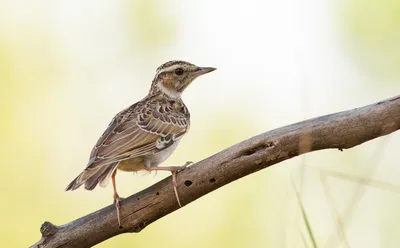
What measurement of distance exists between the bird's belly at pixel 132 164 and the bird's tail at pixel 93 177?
1.39ft

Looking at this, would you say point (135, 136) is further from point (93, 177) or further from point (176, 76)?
point (176, 76)

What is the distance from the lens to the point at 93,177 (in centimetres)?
430

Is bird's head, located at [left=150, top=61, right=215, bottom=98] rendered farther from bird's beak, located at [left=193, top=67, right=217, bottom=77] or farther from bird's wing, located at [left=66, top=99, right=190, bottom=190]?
bird's wing, located at [left=66, top=99, right=190, bottom=190]

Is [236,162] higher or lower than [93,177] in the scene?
lower

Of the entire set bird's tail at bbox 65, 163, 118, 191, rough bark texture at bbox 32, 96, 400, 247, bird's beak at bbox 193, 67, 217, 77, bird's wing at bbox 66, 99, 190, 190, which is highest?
bird's beak at bbox 193, 67, 217, 77

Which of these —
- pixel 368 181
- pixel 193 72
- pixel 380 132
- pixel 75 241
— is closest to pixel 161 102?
pixel 193 72

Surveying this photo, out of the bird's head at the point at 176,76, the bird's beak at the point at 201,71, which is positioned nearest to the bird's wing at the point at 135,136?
the bird's head at the point at 176,76

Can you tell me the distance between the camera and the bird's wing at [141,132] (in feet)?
15.2

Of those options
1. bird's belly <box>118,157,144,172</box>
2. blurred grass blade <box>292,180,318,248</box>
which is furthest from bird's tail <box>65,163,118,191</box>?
blurred grass blade <box>292,180,318,248</box>

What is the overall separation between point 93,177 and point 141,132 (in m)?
0.93

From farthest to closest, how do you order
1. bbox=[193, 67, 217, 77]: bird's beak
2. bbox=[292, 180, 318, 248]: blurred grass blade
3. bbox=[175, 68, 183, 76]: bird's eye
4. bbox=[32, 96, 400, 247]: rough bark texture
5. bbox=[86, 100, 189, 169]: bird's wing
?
bbox=[175, 68, 183, 76]: bird's eye < bbox=[193, 67, 217, 77]: bird's beak < bbox=[86, 100, 189, 169]: bird's wing < bbox=[32, 96, 400, 247]: rough bark texture < bbox=[292, 180, 318, 248]: blurred grass blade

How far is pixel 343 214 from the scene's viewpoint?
2.96 meters

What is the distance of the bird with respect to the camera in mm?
4360

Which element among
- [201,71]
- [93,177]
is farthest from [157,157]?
[201,71]
